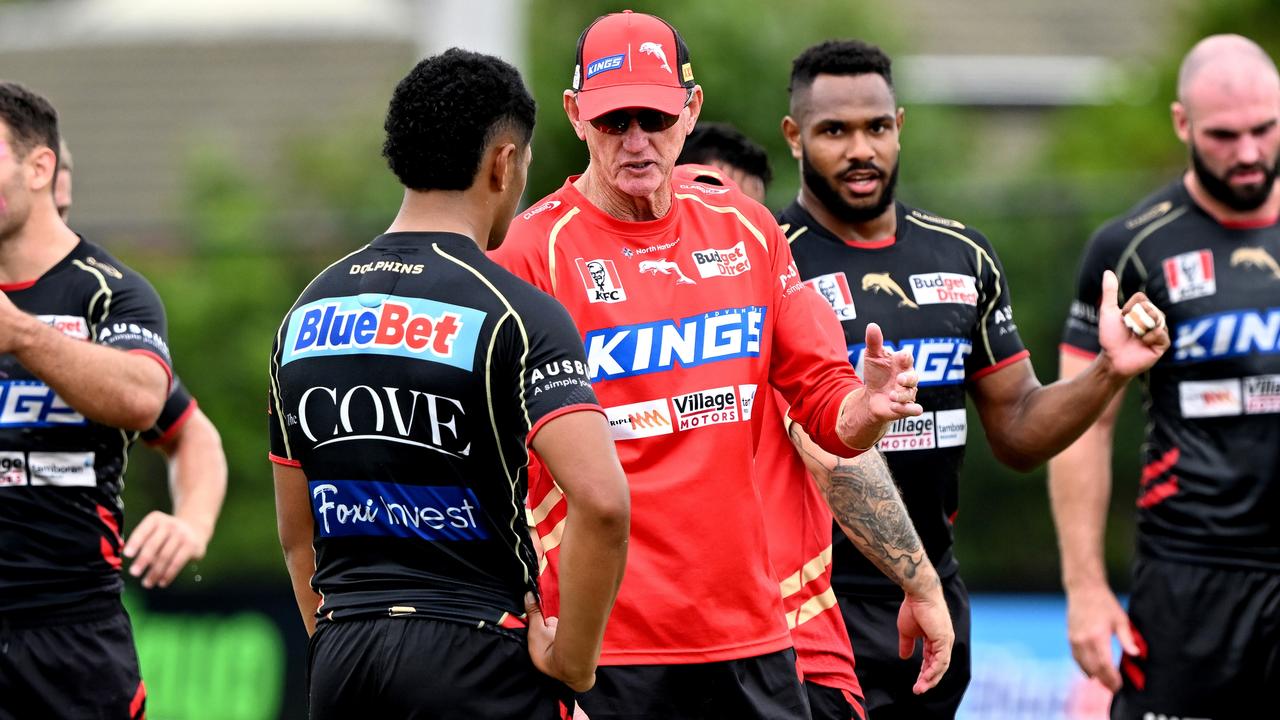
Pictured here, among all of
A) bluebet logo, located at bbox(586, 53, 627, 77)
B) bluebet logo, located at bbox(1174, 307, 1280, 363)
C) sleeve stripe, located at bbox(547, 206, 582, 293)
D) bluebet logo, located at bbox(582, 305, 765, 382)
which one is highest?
bluebet logo, located at bbox(586, 53, 627, 77)

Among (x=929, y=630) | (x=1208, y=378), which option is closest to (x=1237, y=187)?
(x=1208, y=378)

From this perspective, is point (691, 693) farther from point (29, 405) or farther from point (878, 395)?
point (29, 405)

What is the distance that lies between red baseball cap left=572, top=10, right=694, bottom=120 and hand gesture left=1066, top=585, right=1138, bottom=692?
2.77m

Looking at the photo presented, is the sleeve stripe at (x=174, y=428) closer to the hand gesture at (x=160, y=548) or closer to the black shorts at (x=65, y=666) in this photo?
the hand gesture at (x=160, y=548)

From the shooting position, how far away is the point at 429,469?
377 centimetres

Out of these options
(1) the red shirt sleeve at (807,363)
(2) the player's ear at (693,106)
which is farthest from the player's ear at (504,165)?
(1) the red shirt sleeve at (807,363)

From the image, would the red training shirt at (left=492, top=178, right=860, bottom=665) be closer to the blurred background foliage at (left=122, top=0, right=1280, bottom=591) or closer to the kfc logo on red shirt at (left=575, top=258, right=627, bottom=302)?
the kfc logo on red shirt at (left=575, top=258, right=627, bottom=302)

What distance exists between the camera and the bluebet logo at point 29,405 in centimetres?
520

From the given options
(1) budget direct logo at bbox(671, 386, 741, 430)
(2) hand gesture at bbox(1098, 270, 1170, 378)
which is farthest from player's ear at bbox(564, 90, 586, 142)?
(2) hand gesture at bbox(1098, 270, 1170, 378)

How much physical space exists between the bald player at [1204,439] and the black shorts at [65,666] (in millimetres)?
3371

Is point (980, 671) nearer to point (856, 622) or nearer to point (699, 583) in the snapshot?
point (856, 622)

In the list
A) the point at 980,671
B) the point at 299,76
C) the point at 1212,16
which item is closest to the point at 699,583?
the point at 980,671

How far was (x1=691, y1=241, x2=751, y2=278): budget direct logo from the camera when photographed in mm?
4488

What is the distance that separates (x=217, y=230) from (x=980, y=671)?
672 cm
